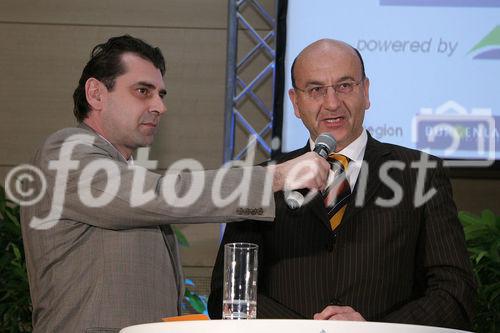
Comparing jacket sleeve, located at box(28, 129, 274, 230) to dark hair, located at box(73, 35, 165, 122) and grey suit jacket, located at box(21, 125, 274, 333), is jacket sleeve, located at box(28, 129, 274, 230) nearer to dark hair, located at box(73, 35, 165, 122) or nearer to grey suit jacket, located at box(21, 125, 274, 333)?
grey suit jacket, located at box(21, 125, 274, 333)

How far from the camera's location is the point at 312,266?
2.40 meters

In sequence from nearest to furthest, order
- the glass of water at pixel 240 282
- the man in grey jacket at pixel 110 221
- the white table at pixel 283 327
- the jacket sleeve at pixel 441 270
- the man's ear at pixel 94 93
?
the white table at pixel 283 327, the glass of water at pixel 240 282, the jacket sleeve at pixel 441 270, the man in grey jacket at pixel 110 221, the man's ear at pixel 94 93

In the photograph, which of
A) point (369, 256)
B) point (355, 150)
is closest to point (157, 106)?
point (355, 150)

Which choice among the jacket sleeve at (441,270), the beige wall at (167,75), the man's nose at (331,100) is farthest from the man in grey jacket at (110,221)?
the beige wall at (167,75)

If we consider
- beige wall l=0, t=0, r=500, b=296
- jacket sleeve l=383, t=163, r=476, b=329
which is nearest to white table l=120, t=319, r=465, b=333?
jacket sleeve l=383, t=163, r=476, b=329

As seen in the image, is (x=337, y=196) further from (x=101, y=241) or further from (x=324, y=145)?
Answer: (x=101, y=241)

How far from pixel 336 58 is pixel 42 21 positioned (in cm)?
258

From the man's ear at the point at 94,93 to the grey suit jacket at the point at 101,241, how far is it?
0.27 metres

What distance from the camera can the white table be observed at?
4.87ft

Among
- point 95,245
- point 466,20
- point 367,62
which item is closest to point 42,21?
point 367,62

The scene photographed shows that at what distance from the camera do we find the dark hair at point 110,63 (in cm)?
282

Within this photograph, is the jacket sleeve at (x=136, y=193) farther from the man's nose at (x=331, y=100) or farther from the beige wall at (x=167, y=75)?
the beige wall at (x=167, y=75)

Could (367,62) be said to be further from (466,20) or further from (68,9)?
(68,9)

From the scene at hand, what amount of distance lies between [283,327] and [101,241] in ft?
3.49
